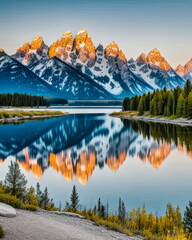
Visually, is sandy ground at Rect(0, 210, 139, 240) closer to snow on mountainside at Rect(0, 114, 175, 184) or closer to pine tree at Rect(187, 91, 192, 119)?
snow on mountainside at Rect(0, 114, 175, 184)

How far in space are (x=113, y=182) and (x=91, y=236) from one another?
18.1 meters

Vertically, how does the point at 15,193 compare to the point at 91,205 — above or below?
above

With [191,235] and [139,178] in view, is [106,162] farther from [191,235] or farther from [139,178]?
[191,235]

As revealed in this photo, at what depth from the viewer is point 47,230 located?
39.8 ft

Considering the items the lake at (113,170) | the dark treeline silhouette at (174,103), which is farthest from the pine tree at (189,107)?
the lake at (113,170)

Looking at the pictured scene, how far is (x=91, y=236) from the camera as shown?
41.8ft

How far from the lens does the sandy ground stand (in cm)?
1132

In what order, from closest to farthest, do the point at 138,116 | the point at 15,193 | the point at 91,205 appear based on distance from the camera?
the point at 15,193, the point at 91,205, the point at 138,116

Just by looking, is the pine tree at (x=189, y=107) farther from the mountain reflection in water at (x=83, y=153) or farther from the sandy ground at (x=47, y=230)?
the sandy ground at (x=47, y=230)

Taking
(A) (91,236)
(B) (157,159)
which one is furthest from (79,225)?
(B) (157,159)

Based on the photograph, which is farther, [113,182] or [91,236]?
[113,182]

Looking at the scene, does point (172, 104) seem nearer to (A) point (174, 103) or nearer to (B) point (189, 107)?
(A) point (174, 103)

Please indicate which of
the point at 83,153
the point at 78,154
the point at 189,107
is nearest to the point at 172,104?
the point at 189,107

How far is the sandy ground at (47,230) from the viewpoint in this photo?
1132 cm
